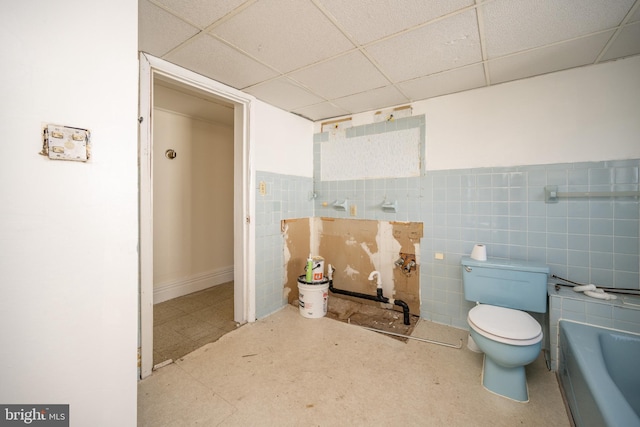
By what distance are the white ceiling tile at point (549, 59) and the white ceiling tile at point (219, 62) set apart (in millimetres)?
1743

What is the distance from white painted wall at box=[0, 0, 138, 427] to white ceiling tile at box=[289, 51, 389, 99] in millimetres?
1185

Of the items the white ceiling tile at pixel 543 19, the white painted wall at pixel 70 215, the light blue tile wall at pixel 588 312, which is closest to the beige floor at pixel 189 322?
the white painted wall at pixel 70 215

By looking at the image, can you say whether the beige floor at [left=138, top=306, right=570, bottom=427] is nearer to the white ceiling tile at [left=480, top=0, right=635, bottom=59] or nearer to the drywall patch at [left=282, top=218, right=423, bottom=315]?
the drywall patch at [left=282, top=218, right=423, bottom=315]

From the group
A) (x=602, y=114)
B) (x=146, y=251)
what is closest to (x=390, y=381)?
(x=146, y=251)

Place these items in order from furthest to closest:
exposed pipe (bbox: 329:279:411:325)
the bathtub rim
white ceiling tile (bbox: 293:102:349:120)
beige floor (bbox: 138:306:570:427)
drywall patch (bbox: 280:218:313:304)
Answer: drywall patch (bbox: 280:218:313:304) < white ceiling tile (bbox: 293:102:349:120) < exposed pipe (bbox: 329:279:411:325) < beige floor (bbox: 138:306:570:427) < the bathtub rim

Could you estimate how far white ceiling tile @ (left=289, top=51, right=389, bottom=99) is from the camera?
5.98 ft

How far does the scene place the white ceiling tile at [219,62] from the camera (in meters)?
1.65

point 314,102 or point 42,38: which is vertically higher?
point 314,102

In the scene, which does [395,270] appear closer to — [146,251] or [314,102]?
[314,102]

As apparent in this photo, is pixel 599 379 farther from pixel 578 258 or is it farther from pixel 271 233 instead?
pixel 271 233

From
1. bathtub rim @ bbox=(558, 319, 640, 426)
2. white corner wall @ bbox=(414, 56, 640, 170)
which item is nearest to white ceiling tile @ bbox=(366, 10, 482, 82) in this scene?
white corner wall @ bbox=(414, 56, 640, 170)

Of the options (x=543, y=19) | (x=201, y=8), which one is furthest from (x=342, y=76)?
(x=543, y=19)

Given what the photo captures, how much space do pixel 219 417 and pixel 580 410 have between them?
1.88 meters

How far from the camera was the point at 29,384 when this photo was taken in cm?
88
